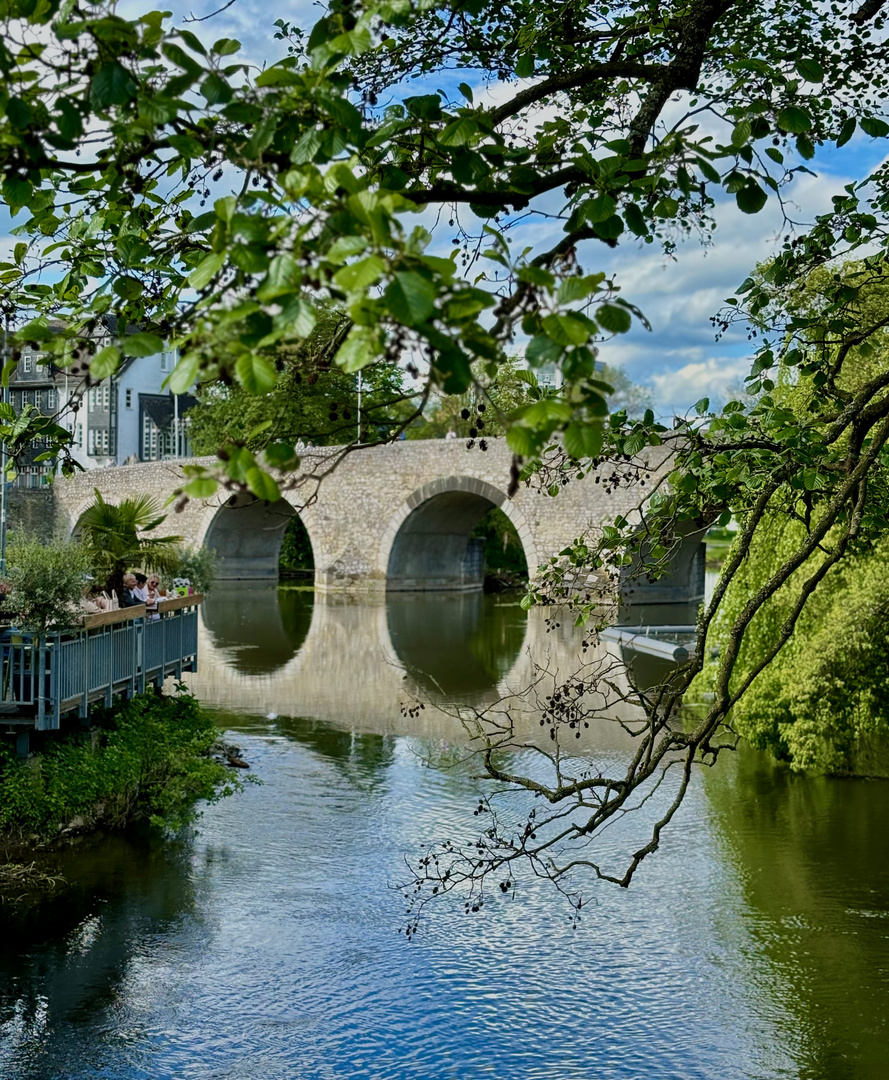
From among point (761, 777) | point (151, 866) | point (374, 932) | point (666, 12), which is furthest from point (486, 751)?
point (761, 777)

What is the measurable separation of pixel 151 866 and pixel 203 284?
7.16 metres

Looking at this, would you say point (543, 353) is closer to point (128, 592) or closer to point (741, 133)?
point (741, 133)

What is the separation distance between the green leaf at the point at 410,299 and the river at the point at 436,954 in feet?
16.0

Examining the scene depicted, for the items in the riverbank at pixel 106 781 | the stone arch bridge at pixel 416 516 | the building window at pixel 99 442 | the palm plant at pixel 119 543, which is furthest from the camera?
the building window at pixel 99 442

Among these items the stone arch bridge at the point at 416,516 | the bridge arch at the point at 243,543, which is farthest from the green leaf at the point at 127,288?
the bridge arch at the point at 243,543

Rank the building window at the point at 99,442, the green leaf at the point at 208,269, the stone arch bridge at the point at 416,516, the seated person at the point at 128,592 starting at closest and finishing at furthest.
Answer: the green leaf at the point at 208,269, the seated person at the point at 128,592, the stone arch bridge at the point at 416,516, the building window at the point at 99,442

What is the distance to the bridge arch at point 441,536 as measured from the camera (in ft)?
94.2

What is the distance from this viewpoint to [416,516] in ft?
101

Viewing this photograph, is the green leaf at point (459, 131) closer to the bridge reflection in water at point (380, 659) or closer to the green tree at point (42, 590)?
the green tree at point (42, 590)

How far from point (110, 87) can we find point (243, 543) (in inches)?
1392

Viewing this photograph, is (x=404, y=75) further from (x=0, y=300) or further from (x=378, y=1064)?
(x=378, y=1064)

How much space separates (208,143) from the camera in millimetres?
2521

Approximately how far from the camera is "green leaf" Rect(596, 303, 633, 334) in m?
2.18

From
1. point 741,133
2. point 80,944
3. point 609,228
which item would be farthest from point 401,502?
point 609,228
